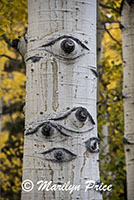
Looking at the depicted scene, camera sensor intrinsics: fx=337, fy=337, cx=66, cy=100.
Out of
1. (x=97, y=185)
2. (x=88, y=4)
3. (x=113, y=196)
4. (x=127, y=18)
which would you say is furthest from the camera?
(x=113, y=196)

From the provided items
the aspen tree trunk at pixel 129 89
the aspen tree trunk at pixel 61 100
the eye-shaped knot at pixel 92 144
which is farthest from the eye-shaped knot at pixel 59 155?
the aspen tree trunk at pixel 129 89

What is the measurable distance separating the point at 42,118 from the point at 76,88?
0.23 m

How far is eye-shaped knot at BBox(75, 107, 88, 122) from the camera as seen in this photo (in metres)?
1.66

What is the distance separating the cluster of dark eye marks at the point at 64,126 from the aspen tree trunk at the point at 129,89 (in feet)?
6.17

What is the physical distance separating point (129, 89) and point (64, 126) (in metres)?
2.10

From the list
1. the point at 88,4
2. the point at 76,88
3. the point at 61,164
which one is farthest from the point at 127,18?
the point at 61,164

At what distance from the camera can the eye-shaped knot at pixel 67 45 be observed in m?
1.70

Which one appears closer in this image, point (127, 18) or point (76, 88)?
point (76, 88)

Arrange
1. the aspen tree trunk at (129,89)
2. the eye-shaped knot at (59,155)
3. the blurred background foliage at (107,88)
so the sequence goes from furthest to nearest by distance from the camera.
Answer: the blurred background foliage at (107,88) < the aspen tree trunk at (129,89) < the eye-shaped knot at (59,155)

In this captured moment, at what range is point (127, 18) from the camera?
3789 mm

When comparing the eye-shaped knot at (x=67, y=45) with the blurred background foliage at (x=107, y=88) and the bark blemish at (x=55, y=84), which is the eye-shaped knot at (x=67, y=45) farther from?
the blurred background foliage at (x=107, y=88)

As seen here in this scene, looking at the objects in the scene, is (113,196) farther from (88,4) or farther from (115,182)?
(88,4)

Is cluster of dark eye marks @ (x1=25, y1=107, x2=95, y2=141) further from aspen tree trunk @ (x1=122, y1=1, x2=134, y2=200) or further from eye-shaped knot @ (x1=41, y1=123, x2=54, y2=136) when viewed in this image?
aspen tree trunk @ (x1=122, y1=1, x2=134, y2=200)

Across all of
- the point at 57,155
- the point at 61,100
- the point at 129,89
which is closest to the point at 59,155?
the point at 57,155
